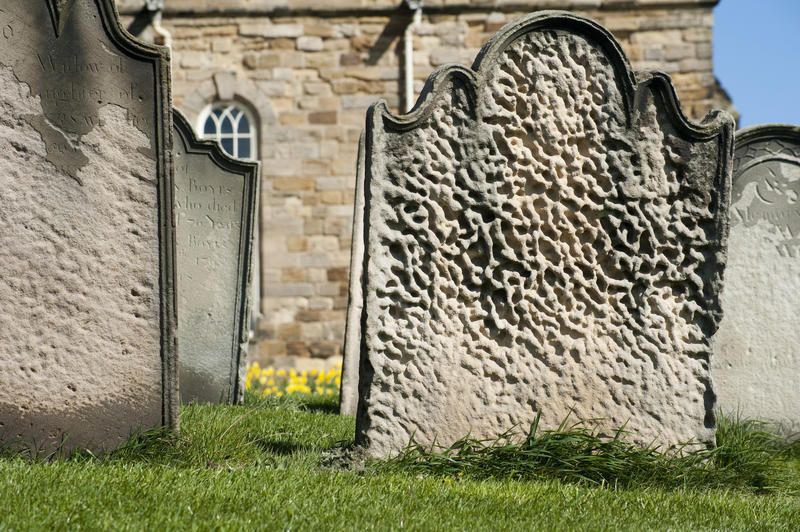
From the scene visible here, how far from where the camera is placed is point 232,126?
11273mm

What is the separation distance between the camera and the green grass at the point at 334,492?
269cm

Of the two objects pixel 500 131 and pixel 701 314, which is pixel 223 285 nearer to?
pixel 500 131

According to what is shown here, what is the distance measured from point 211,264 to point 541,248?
9.64 feet

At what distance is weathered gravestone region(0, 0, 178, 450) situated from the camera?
356 centimetres

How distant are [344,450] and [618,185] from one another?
75.9 inches

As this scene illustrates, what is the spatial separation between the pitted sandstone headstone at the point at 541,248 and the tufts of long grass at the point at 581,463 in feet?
0.28

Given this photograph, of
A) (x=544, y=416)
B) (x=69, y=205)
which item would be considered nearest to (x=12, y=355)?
(x=69, y=205)

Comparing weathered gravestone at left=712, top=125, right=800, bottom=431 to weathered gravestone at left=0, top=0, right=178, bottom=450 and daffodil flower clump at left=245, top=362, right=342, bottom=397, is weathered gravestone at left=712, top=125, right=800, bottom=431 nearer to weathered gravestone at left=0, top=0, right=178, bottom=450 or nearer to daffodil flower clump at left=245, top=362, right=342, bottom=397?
weathered gravestone at left=0, top=0, right=178, bottom=450

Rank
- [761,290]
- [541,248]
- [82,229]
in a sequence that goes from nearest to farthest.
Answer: [82,229]
[541,248]
[761,290]

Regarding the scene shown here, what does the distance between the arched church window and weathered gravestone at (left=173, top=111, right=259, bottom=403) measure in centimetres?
525

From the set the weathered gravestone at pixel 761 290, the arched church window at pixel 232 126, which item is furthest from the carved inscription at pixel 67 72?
the arched church window at pixel 232 126

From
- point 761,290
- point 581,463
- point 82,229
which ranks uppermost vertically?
point 82,229

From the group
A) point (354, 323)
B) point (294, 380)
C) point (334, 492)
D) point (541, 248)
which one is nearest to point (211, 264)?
point (354, 323)

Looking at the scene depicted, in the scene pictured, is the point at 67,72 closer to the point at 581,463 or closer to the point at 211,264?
the point at 211,264
